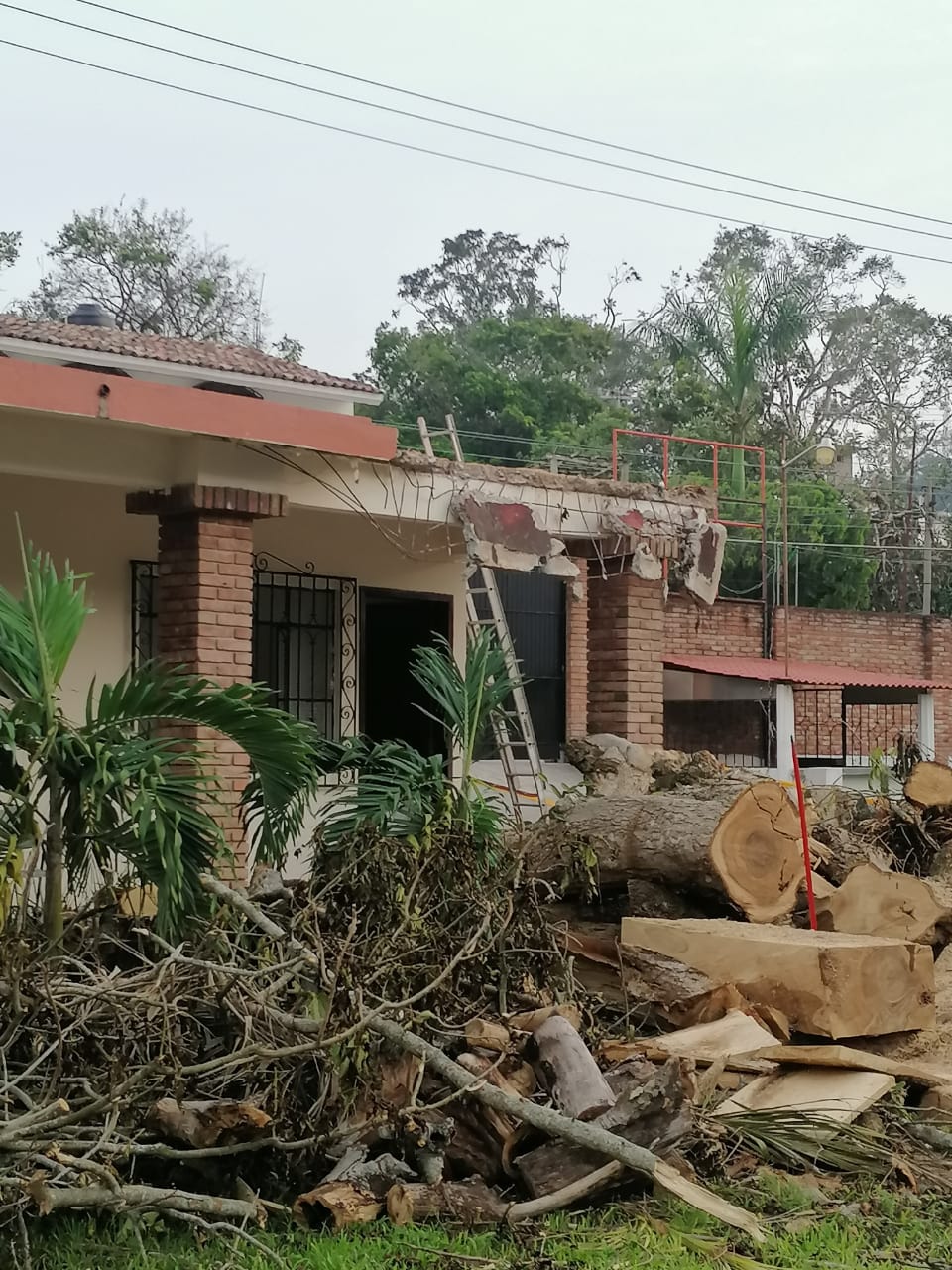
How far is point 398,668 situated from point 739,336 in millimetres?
15598

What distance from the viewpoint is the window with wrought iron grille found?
1108 cm

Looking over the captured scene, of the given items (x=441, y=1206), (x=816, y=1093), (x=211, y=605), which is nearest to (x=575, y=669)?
(x=211, y=605)

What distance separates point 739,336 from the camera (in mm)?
27156

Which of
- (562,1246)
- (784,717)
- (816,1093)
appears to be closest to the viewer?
(562,1246)

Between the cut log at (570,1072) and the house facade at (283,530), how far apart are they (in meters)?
3.99

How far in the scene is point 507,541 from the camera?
410 inches

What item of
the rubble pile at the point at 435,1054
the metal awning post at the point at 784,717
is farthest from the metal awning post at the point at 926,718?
the rubble pile at the point at 435,1054

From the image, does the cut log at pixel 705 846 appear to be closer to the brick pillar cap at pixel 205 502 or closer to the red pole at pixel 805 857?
the red pole at pixel 805 857

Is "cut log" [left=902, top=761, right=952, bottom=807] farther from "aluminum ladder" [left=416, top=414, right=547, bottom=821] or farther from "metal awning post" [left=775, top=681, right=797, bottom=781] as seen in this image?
"metal awning post" [left=775, top=681, right=797, bottom=781]

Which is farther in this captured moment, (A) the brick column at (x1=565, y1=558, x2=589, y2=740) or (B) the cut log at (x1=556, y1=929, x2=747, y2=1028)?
(A) the brick column at (x1=565, y1=558, x2=589, y2=740)

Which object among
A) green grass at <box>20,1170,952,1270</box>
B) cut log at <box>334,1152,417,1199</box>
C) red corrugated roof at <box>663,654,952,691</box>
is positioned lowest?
green grass at <box>20,1170,952,1270</box>

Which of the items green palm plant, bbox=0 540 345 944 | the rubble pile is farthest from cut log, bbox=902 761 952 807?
green palm plant, bbox=0 540 345 944

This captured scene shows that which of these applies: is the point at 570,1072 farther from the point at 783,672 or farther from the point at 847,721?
the point at 847,721

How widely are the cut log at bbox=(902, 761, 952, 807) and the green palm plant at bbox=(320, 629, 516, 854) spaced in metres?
3.19
